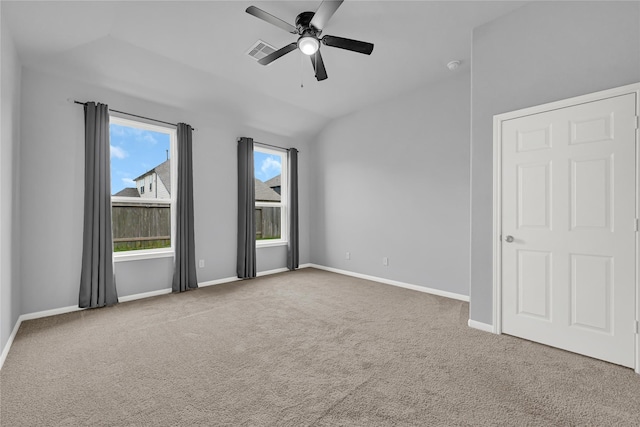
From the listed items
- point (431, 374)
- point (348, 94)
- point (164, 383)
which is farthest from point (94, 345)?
point (348, 94)

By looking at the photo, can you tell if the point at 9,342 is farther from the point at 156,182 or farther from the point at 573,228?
the point at 573,228

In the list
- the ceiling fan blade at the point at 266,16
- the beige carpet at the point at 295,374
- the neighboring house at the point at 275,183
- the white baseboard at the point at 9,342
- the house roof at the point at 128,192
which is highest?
the ceiling fan blade at the point at 266,16

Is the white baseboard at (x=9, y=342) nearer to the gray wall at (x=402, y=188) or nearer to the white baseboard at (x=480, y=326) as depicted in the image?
the white baseboard at (x=480, y=326)

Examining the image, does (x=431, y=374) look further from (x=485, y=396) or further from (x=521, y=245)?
(x=521, y=245)

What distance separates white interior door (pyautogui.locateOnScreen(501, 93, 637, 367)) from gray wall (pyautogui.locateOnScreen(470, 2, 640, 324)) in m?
0.17

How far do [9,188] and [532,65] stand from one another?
193 inches

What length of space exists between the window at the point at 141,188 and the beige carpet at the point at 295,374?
1.09 metres

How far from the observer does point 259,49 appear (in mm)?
3268

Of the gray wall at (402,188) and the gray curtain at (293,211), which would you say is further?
the gray curtain at (293,211)

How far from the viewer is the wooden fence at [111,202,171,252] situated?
12.9 feet

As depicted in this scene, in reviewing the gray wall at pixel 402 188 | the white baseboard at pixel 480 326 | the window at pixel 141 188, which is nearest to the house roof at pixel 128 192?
the window at pixel 141 188

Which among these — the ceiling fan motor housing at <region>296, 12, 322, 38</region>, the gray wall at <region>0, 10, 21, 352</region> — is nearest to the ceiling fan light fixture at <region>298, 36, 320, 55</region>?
the ceiling fan motor housing at <region>296, 12, 322, 38</region>

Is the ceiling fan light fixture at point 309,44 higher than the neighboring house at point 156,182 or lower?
higher

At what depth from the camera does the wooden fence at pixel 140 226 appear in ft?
12.9
